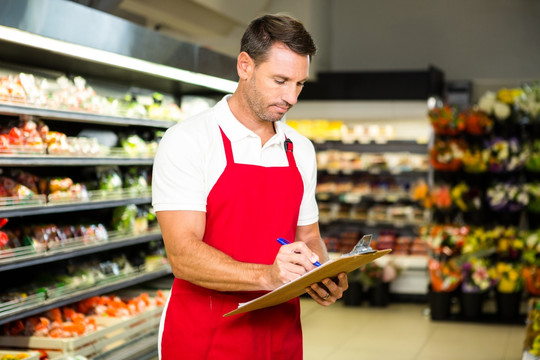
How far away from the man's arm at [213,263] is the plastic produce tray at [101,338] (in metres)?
2.54

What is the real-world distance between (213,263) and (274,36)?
64cm

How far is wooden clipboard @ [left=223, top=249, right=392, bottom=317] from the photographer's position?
173 centimetres

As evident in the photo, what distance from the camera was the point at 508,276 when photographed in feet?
23.3

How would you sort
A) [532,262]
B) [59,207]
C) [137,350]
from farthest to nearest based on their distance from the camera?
[532,262] < [137,350] < [59,207]

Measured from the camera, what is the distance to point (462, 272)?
23.8 ft

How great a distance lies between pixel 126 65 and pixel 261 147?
2787mm

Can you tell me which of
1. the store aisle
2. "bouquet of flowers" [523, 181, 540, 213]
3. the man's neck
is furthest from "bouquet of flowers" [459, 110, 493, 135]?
the man's neck

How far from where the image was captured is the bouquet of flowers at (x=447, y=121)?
7345 millimetres

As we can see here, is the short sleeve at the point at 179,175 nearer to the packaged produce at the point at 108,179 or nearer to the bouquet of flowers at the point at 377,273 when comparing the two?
the packaged produce at the point at 108,179

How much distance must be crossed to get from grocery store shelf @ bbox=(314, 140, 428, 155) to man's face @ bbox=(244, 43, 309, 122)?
289 inches

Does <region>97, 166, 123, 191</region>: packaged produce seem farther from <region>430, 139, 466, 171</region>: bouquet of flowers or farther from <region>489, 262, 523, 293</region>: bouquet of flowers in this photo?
<region>489, 262, 523, 293</region>: bouquet of flowers

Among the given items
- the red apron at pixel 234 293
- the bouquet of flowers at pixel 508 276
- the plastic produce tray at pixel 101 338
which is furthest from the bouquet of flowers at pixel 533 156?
the red apron at pixel 234 293

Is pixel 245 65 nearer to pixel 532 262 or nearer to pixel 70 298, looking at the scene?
pixel 70 298

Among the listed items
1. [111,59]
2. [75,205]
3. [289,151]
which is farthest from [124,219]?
[289,151]
